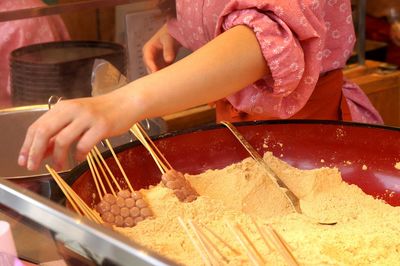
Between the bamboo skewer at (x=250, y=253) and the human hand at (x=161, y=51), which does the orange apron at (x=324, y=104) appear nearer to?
the human hand at (x=161, y=51)

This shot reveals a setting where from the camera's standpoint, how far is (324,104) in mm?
1340

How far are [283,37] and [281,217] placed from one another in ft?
0.91

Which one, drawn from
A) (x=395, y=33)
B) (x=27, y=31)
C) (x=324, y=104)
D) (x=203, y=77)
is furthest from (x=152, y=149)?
(x=395, y=33)

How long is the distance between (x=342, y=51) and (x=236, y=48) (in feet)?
1.38

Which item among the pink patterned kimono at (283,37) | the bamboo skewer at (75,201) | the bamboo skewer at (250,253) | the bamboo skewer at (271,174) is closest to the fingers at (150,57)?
the pink patterned kimono at (283,37)

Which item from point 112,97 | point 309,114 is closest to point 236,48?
point 112,97

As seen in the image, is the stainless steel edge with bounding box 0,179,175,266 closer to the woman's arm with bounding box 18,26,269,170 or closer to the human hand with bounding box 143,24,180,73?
the woman's arm with bounding box 18,26,269,170

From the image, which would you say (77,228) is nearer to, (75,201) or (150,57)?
(75,201)

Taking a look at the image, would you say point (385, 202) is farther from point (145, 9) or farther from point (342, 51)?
point (145, 9)

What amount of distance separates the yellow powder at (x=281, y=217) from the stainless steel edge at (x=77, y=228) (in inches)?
8.8

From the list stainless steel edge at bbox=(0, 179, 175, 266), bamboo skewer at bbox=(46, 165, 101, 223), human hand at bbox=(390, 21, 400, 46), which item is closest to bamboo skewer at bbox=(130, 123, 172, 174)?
bamboo skewer at bbox=(46, 165, 101, 223)

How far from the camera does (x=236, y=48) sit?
3.12ft

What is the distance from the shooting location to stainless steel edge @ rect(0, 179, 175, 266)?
1.53ft

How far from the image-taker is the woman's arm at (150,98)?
79cm
